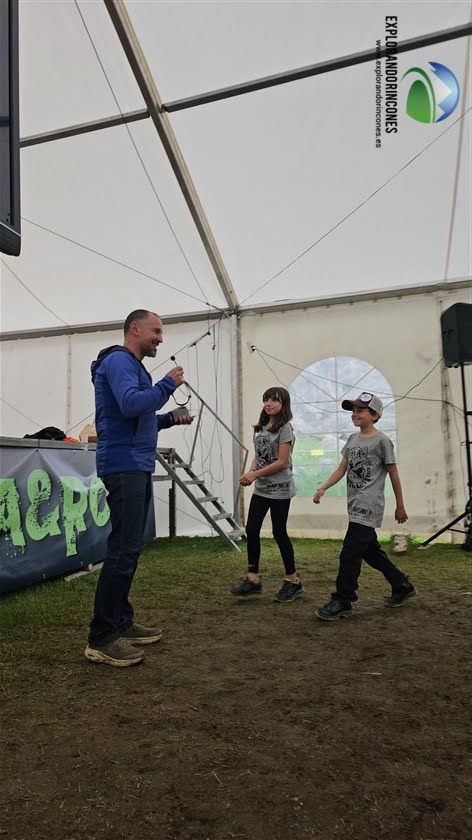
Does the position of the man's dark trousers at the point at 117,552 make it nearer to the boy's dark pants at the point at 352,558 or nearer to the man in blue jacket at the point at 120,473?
the man in blue jacket at the point at 120,473

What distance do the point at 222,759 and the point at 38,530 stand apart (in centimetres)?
295

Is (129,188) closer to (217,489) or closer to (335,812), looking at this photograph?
(217,489)

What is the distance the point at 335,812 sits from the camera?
4.25 feet

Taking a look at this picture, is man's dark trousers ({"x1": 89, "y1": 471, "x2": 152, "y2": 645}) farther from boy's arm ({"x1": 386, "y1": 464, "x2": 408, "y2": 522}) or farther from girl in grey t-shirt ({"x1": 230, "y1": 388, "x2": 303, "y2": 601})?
boy's arm ({"x1": 386, "y1": 464, "x2": 408, "y2": 522})

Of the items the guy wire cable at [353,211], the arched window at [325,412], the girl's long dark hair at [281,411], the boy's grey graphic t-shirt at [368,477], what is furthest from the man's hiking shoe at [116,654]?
the guy wire cable at [353,211]

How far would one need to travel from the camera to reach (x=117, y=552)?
7.79 feet

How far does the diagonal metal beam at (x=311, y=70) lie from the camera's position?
4328mm

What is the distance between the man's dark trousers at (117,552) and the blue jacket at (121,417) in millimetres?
68

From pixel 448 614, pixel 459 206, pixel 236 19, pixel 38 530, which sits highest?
pixel 236 19

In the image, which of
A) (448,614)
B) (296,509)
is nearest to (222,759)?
(448,614)

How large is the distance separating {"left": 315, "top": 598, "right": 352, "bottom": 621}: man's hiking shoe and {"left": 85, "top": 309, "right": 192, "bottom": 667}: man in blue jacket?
1.16 meters

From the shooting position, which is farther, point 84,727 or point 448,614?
point 448,614

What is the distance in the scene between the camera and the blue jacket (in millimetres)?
2342

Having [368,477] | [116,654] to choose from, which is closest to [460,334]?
[368,477]
